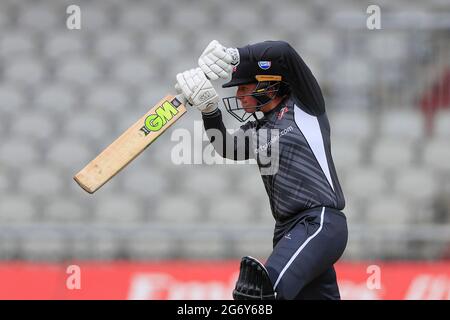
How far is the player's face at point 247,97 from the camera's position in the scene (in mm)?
3512

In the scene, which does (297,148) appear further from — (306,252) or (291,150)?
(306,252)

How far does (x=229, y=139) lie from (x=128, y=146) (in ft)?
1.57

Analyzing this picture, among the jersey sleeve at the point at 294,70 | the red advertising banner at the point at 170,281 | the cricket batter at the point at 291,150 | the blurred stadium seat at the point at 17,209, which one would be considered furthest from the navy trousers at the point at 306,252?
the blurred stadium seat at the point at 17,209

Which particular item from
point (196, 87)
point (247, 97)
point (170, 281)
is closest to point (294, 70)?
point (247, 97)

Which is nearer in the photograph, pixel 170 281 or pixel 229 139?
pixel 229 139

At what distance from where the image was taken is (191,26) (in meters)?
7.35

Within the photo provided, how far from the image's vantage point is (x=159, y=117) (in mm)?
3477

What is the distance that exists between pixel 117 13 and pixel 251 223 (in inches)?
91.5

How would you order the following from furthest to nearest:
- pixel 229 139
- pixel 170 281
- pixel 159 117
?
pixel 170 281 < pixel 229 139 < pixel 159 117

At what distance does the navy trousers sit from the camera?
10.4 feet

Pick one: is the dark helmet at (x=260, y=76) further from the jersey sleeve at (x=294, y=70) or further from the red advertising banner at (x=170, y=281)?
the red advertising banner at (x=170, y=281)

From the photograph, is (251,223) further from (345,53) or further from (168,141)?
(345,53)

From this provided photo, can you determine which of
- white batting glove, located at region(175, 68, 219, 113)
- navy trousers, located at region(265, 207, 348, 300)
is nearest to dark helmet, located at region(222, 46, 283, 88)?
white batting glove, located at region(175, 68, 219, 113)

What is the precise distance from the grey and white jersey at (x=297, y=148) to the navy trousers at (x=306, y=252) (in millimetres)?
59
